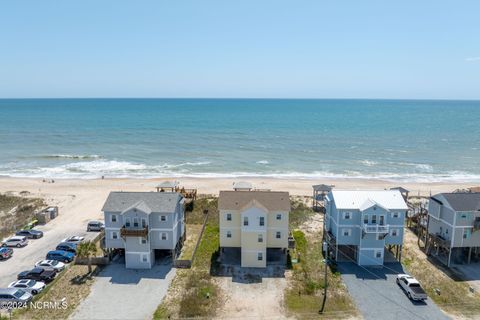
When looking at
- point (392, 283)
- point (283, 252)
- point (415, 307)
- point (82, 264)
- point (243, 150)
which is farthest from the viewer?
point (243, 150)

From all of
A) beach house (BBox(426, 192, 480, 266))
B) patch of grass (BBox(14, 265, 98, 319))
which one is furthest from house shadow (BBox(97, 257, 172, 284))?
beach house (BBox(426, 192, 480, 266))

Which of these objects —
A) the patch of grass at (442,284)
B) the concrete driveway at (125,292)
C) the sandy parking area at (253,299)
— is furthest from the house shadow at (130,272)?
the patch of grass at (442,284)

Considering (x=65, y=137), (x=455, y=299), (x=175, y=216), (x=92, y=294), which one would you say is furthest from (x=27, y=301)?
(x=65, y=137)

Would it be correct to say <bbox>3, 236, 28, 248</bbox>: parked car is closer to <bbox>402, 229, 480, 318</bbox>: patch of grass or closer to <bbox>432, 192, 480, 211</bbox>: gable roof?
<bbox>402, 229, 480, 318</bbox>: patch of grass

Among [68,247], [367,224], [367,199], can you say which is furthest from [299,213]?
[68,247]

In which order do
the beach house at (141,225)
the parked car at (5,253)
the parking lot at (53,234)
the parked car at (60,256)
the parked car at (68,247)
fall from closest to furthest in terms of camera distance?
the beach house at (141,225) → the parking lot at (53,234) → the parked car at (60,256) → the parked car at (5,253) → the parked car at (68,247)

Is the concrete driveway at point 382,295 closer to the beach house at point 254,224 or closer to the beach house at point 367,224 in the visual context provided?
the beach house at point 367,224

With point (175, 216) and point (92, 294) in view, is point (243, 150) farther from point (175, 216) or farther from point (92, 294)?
point (92, 294)
